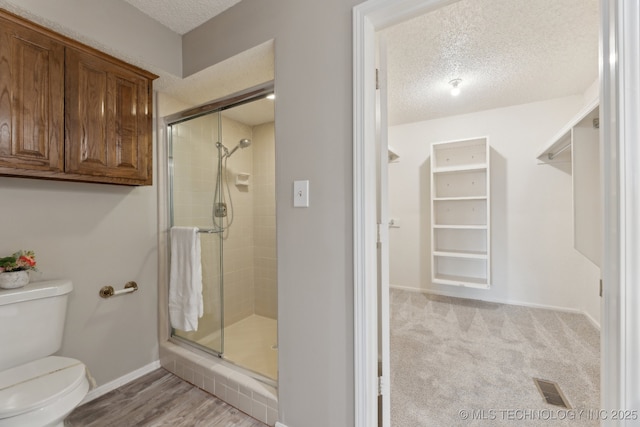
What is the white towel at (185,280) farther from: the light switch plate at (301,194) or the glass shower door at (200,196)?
the light switch plate at (301,194)

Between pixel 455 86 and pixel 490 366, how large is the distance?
8.18 feet

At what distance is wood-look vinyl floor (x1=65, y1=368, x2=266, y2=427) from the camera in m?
1.50

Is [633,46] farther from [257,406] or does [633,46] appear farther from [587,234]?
[257,406]

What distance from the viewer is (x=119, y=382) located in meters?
1.82

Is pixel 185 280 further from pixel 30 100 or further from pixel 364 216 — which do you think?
pixel 364 216

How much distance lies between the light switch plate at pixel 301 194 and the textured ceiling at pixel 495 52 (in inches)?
34.8

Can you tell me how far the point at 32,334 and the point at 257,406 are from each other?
1.20 m

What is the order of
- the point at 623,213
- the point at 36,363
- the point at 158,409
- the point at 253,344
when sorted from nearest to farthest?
the point at 623,213 < the point at 36,363 < the point at 158,409 < the point at 253,344

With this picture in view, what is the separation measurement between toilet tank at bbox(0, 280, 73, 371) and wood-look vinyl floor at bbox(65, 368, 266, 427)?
481 mm

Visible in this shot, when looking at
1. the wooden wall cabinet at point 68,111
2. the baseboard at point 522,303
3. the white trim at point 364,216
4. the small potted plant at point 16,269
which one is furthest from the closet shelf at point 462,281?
the small potted plant at point 16,269

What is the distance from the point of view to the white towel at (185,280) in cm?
190

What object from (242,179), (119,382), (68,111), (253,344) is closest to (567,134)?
(242,179)

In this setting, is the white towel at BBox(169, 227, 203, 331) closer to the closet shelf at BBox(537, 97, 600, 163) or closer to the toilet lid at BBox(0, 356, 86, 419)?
the toilet lid at BBox(0, 356, 86, 419)

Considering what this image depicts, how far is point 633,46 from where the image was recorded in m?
0.77
